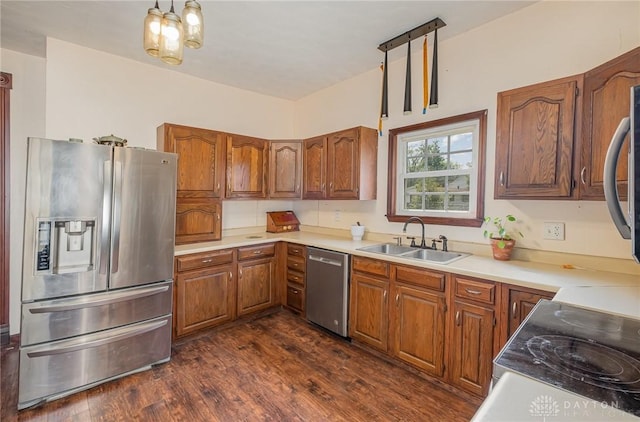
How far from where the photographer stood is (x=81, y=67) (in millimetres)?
2654

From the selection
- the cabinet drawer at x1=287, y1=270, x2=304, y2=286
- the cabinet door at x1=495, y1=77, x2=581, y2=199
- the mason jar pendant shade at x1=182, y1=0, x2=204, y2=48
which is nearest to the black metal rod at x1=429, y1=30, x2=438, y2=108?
the cabinet door at x1=495, y1=77, x2=581, y2=199

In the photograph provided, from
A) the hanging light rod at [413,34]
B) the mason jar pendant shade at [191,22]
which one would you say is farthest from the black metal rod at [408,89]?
the mason jar pendant shade at [191,22]

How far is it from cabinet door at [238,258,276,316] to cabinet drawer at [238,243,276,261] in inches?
2.1

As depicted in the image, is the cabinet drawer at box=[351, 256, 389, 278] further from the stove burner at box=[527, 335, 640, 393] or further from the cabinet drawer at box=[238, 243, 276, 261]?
the stove burner at box=[527, 335, 640, 393]

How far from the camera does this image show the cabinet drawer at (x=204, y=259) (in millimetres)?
2631

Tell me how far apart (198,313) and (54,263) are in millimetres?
1196

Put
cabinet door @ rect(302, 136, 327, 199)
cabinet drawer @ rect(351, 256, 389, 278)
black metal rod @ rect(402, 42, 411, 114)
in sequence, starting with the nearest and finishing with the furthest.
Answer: cabinet drawer @ rect(351, 256, 389, 278) → black metal rod @ rect(402, 42, 411, 114) → cabinet door @ rect(302, 136, 327, 199)

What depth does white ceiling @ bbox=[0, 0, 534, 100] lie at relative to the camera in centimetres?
212

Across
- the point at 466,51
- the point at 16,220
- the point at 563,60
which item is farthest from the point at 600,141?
the point at 16,220

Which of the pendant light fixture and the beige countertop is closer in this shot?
the pendant light fixture

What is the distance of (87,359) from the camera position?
2016 mm

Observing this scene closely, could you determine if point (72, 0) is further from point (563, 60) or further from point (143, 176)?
point (563, 60)

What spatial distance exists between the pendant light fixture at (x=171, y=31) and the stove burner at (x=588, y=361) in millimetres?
1853

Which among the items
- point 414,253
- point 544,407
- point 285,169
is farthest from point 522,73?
point 285,169
